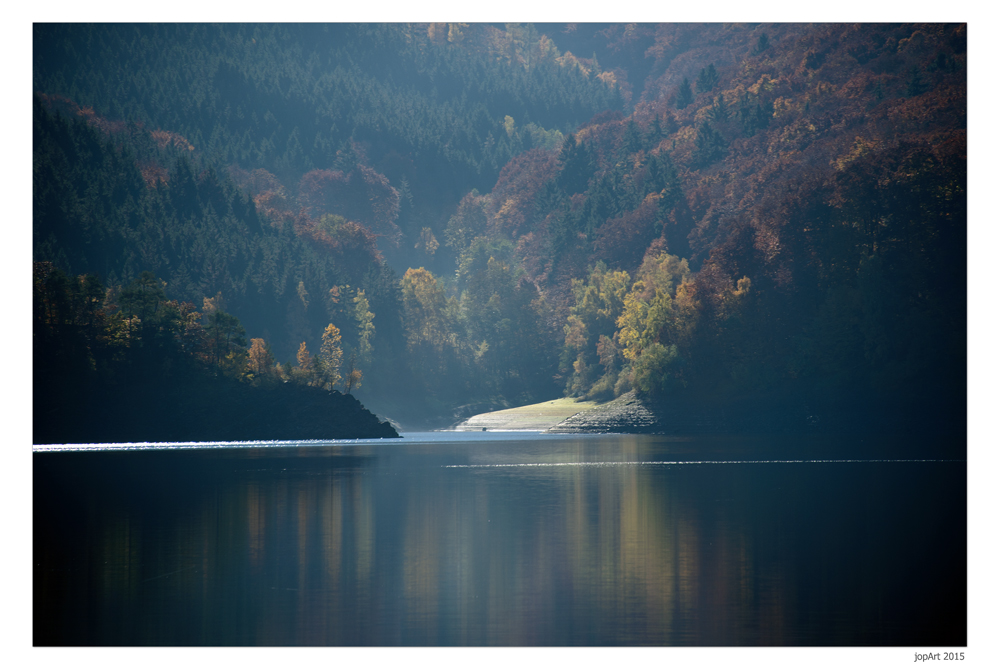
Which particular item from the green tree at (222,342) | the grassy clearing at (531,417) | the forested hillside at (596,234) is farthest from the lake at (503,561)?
the grassy clearing at (531,417)

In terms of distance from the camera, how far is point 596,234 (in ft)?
555

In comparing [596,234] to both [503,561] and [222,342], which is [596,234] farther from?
[503,561]

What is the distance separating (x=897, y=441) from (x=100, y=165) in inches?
4134

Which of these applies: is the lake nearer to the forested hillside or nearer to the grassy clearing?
the forested hillside

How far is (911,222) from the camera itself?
104m

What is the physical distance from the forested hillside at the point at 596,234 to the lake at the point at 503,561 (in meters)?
57.1

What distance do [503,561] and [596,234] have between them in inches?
5773

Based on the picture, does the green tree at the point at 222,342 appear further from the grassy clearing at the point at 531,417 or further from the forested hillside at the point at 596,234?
the grassy clearing at the point at 531,417

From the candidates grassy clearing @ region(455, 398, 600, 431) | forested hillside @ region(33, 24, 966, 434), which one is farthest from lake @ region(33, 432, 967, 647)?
grassy clearing @ region(455, 398, 600, 431)

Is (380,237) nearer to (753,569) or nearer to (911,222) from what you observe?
(911,222)

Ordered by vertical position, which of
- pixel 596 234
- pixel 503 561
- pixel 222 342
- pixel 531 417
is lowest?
pixel 531 417

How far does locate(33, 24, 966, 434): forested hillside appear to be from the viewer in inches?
4094

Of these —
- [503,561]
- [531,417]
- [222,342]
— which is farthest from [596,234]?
[503,561]
